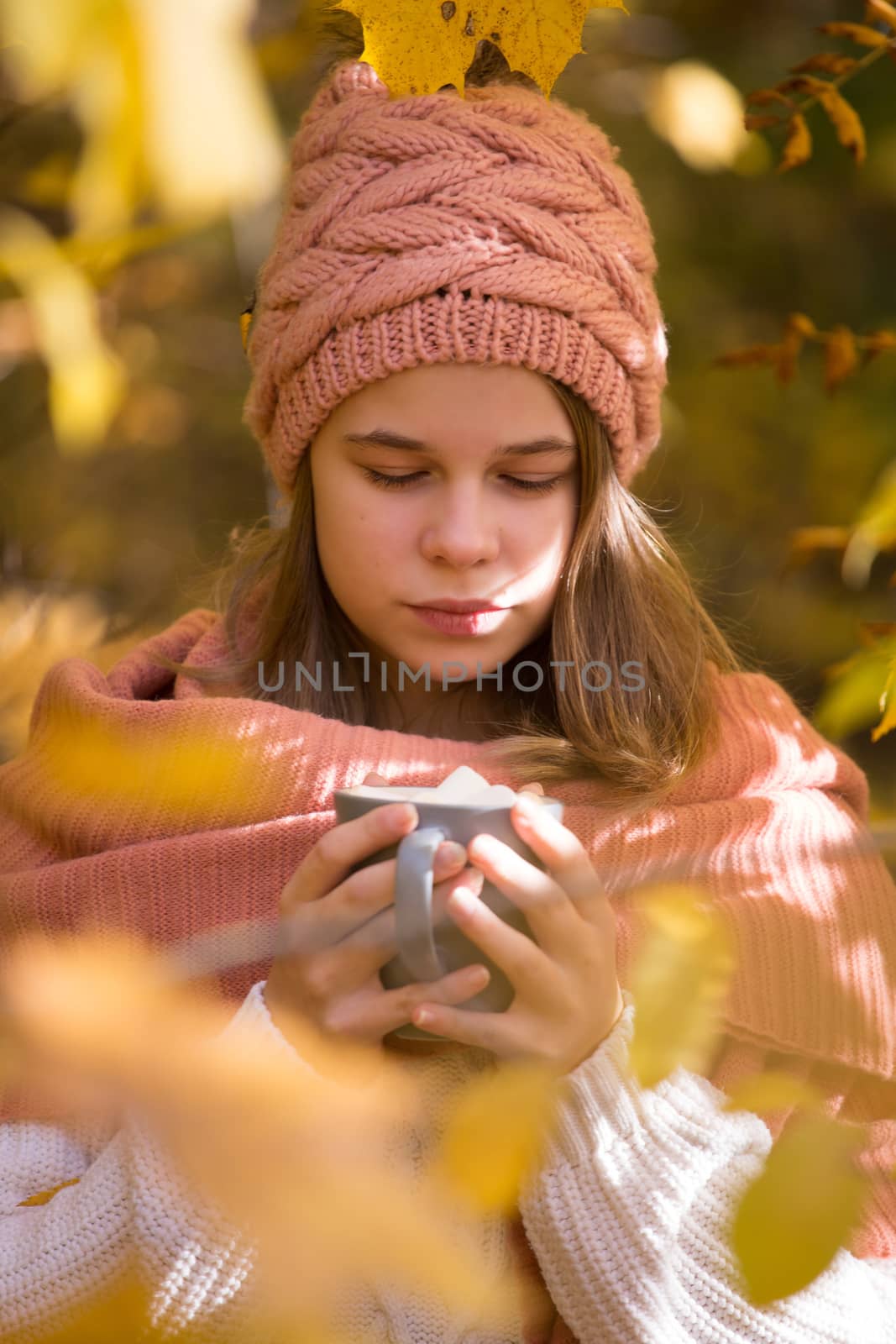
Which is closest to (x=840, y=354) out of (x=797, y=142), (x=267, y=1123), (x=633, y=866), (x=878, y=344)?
(x=878, y=344)

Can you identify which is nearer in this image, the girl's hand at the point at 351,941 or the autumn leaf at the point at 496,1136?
the autumn leaf at the point at 496,1136

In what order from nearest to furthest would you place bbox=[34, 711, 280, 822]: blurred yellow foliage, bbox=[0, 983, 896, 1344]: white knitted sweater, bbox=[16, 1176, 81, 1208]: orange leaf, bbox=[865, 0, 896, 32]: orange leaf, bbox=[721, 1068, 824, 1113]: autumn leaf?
bbox=[721, 1068, 824, 1113]: autumn leaf
bbox=[0, 983, 896, 1344]: white knitted sweater
bbox=[16, 1176, 81, 1208]: orange leaf
bbox=[34, 711, 280, 822]: blurred yellow foliage
bbox=[865, 0, 896, 32]: orange leaf

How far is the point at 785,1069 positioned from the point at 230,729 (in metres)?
0.57

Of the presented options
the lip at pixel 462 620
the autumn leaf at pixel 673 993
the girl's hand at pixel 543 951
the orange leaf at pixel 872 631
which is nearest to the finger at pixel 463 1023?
the girl's hand at pixel 543 951

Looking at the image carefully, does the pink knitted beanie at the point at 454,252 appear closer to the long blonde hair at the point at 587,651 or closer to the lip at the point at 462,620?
A: the long blonde hair at the point at 587,651

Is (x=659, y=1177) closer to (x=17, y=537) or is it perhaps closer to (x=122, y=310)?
(x=17, y=537)

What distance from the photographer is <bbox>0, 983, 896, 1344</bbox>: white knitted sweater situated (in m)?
0.89

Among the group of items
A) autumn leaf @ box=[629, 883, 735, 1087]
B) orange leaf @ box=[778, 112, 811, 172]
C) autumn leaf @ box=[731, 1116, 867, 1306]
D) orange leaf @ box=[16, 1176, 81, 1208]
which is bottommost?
orange leaf @ box=[16, 1176, 81, 1208]

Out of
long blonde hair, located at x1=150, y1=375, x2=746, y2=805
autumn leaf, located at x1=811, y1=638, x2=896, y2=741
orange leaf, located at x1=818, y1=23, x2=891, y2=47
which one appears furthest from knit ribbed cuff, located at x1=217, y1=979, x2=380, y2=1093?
orange leaf, located at x1=818, y1=23, x2=891, y2=47

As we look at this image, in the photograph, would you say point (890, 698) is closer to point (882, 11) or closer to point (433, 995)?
point (433, 995)

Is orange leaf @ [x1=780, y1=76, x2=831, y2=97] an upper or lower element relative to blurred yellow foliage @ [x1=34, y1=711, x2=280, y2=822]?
upper

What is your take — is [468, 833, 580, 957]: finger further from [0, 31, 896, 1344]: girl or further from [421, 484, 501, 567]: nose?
[421, 484, 501, 567]: nose

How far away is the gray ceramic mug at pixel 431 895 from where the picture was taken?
80 cm

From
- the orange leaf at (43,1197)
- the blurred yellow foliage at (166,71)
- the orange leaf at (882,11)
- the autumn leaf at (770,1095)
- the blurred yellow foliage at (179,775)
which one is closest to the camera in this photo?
the blurred yellow foliage at (166,71)
